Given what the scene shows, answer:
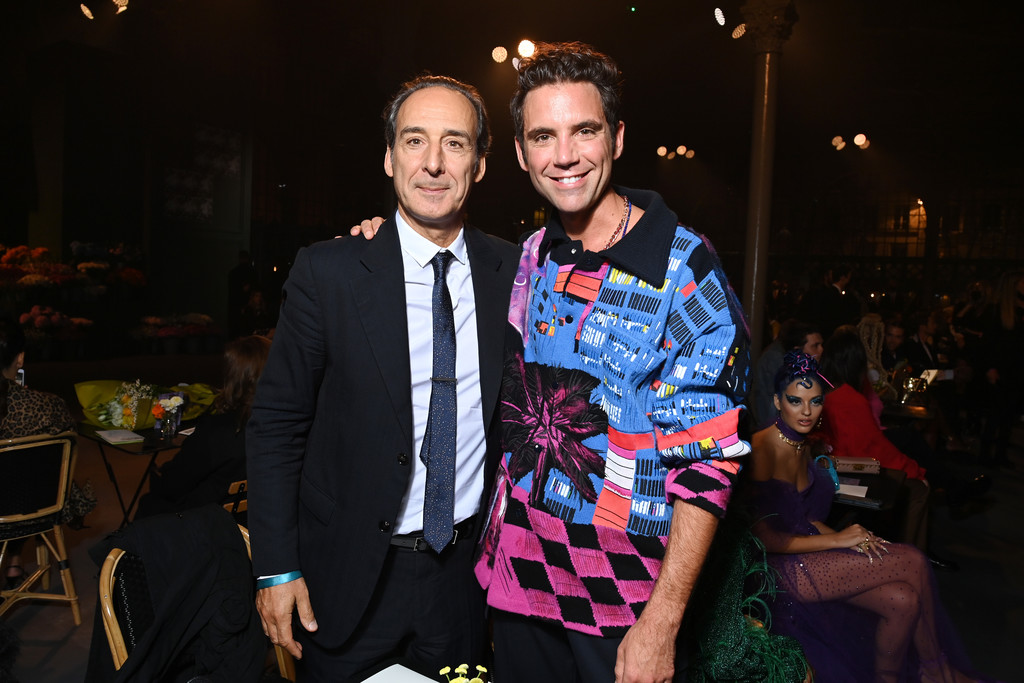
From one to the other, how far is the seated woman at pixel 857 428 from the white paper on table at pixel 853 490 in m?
0.78

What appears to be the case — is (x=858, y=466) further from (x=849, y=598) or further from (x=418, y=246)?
(x=418, y=246)

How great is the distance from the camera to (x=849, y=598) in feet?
9.57

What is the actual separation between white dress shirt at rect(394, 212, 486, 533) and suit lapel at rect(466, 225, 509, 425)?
30mm

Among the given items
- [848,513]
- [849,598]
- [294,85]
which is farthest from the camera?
[294,85]

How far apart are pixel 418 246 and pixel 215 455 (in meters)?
2.19

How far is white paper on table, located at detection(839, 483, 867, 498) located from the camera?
3.49m

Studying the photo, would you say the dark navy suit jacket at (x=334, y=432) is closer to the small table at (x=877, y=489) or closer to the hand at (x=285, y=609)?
the hand at (x=285, y=609)

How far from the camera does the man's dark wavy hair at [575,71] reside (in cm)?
145

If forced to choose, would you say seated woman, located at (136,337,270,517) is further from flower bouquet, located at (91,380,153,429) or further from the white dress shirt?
the white dress shirt

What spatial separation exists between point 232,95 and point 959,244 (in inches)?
568

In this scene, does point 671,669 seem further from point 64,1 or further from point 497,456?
point 64,1

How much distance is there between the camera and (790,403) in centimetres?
329

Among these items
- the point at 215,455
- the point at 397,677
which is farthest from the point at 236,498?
the point at 397,677

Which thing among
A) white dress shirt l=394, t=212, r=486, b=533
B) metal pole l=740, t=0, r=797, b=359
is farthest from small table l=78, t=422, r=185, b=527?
metal pole l=740, t=0, r=797, b=359
